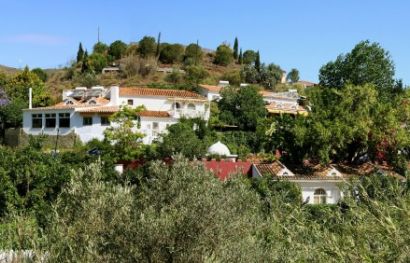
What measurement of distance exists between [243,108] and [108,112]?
12.1m

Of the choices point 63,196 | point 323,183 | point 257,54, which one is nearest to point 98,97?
point 323,183

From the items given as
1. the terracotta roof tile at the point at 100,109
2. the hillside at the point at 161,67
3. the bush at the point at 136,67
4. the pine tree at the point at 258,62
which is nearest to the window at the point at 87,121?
the terracotta roof tile at the point at 100,109

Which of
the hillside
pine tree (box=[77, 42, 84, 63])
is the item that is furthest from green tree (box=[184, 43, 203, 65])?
pine tree (box=[77, 42, 84, 63])

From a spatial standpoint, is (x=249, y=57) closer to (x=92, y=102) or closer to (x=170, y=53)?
(x=170, y=53)

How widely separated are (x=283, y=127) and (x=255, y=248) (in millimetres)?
30938

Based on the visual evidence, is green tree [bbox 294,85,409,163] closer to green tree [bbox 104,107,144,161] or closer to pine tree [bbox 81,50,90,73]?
green tree [bbox 104,107,144,161]

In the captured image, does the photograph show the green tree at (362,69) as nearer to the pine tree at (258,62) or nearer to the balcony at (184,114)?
the balcony at (184,114)

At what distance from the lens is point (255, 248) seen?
9.25m

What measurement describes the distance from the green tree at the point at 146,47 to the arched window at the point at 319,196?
→ 179 feet

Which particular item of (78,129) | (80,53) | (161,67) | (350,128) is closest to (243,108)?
(78,129)

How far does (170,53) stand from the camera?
8769 cm

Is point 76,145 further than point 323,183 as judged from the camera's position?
Yes

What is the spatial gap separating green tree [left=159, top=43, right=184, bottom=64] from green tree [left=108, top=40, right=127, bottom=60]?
5278 mm

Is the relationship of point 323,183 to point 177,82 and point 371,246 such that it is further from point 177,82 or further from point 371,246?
point 177,82
